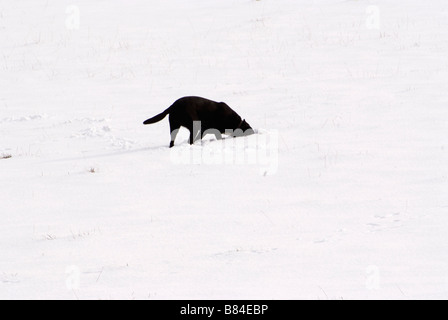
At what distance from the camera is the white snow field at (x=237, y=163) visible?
14.4ft

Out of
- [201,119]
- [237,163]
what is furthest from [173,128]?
[237,163]

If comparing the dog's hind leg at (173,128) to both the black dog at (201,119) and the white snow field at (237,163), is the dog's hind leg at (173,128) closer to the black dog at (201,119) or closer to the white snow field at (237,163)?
the black dog at (201,119)

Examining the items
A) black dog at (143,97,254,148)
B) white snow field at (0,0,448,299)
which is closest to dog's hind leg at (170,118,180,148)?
black dog at (143,97,254,148)

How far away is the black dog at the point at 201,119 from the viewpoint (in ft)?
27.7

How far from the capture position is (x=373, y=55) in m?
13.5

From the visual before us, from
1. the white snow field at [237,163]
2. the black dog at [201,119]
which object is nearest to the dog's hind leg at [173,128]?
the black dog at [201,119]

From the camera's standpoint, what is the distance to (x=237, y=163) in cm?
758

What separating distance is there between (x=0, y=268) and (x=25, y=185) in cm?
270

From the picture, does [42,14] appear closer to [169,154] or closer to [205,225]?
[169,154]

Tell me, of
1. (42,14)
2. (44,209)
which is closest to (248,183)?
(44,209)

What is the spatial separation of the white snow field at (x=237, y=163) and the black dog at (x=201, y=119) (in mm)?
179

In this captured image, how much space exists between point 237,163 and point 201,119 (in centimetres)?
127

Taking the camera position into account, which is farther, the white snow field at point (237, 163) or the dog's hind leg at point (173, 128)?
the dog's hind leg at point (173, 128)

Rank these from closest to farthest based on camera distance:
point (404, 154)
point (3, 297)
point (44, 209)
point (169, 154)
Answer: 1. point (3, 297)
2. point (44, 209)
3. point (404, 154)
4. point (169, 154)
